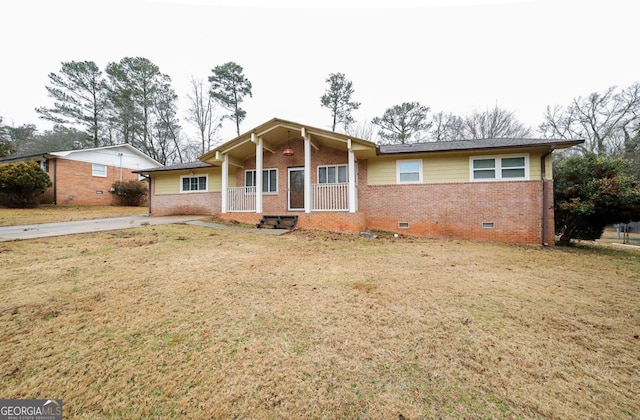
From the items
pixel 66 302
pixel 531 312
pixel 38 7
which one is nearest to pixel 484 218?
pixel 531 312

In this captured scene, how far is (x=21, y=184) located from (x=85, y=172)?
4.91m

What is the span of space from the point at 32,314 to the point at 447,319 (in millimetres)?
4987

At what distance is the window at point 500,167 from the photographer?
8.88 metres

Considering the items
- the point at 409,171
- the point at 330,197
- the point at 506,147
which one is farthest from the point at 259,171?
the point at 506,147

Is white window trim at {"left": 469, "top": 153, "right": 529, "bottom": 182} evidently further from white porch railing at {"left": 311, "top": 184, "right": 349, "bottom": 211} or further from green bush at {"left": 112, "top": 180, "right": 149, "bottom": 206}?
green bush at {"left": 112, "top": 180, "right": 149, "bottom": 206}

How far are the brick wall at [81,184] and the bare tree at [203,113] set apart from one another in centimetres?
865

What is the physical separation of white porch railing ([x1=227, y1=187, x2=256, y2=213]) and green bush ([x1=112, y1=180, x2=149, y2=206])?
13861 millimetres

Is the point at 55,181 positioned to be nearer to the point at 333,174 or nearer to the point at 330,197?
the point at 333,174

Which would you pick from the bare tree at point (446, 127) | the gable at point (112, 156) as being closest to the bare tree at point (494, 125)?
the bare tree at point (446, 127)

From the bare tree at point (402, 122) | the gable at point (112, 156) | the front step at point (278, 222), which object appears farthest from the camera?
the bare tree at point (402, 122)

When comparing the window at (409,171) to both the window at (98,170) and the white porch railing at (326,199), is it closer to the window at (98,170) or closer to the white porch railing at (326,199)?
the white porch railing at (326,199)

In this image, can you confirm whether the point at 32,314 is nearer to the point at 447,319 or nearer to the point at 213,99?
the point at 447,319

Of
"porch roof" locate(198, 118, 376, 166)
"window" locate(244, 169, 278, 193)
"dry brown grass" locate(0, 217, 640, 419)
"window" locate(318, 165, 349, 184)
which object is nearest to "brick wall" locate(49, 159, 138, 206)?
"porch roof" locate(198, 118, 376, 166)

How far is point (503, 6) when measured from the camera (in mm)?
14359
